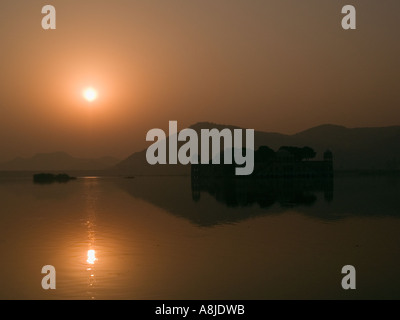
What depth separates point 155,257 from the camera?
69.8 ft

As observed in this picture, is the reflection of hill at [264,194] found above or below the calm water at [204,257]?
above

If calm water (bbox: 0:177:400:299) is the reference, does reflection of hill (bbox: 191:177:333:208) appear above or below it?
above

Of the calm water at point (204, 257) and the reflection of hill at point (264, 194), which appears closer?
the calm water at point (204, 257)

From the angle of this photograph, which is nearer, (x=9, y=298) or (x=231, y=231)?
(x=9, y=298)

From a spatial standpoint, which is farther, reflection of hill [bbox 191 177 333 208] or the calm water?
reflection of hill [bbox 191 177 333 208]

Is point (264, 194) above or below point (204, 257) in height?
above

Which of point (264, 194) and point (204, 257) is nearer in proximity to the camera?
point (204, 257)

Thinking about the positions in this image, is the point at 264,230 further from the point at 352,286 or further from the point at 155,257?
the point at 352,286
